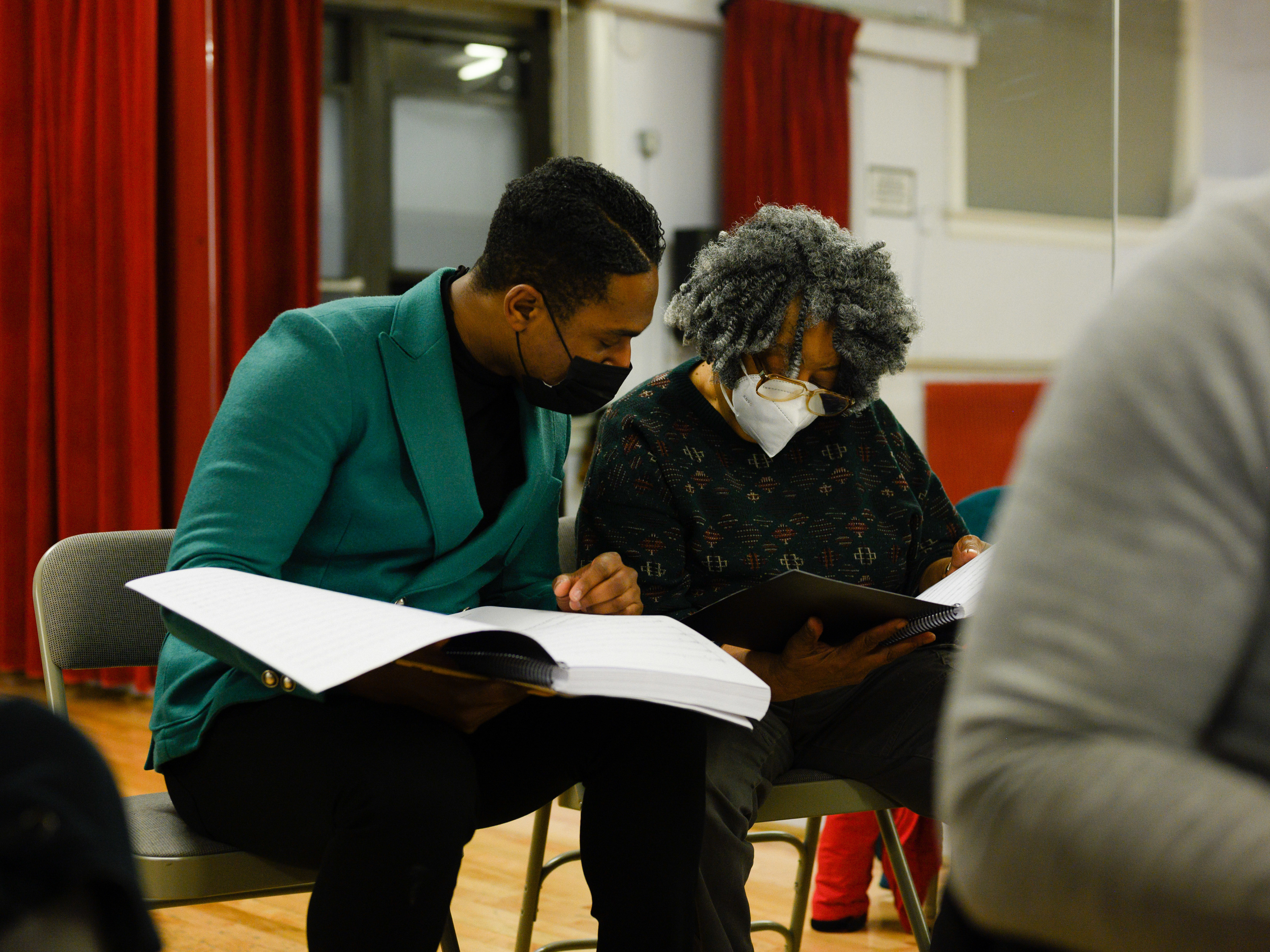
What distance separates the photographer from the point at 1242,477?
38cm

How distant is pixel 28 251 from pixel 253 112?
2.64ft

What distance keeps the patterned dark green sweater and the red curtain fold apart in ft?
7.99

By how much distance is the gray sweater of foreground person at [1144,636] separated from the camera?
1.23ft

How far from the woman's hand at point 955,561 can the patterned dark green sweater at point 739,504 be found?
0.06 feet

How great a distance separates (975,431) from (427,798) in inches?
109

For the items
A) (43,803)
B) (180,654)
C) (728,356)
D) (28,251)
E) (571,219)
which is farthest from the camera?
(28,251)

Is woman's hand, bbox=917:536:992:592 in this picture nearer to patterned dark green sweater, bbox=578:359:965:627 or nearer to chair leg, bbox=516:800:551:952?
patterned dark green sweater, bbox=578:359:965:627

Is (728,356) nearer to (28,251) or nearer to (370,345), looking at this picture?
(370,345)

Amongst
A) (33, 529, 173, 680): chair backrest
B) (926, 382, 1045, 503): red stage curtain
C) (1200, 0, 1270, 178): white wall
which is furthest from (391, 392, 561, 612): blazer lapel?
(926, 382, 1045, 503): red stage curtain

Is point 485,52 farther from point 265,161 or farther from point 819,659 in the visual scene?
point 819,659

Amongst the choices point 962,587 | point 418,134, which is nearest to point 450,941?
point 962,587

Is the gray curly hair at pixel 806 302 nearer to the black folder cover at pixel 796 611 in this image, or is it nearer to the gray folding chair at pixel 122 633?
the black folder cover at pixel 796 611

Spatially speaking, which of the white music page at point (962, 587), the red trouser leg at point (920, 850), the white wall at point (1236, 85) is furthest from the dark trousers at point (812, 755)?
the white wall at point (1236, 85)

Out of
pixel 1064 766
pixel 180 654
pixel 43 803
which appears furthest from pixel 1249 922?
pixel 180 654
